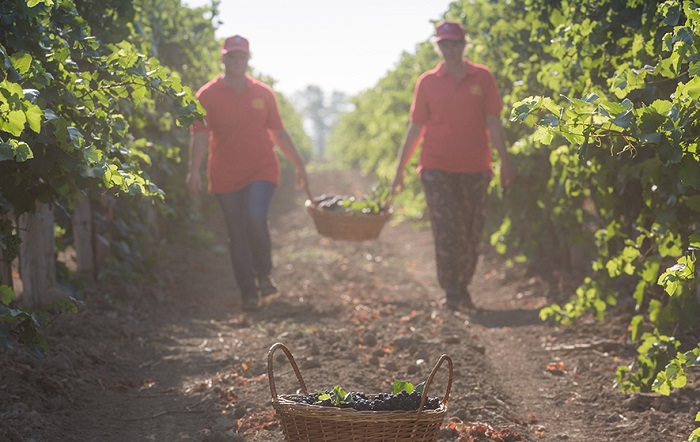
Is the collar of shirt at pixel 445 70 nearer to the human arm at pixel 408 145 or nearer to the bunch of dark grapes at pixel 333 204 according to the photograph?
the human arm at pixel 408 145

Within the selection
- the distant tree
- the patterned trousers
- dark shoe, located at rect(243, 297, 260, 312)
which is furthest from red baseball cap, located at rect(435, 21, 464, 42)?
the distant tree

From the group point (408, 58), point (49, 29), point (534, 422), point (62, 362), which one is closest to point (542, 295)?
point (534, 422)

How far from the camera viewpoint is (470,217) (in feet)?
26.7

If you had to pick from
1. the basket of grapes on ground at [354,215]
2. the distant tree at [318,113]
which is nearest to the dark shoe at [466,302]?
the basket of grapes on ground at [354,215]

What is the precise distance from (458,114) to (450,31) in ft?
2.33

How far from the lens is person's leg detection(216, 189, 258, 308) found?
26.2 feet

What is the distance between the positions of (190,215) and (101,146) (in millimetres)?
6944

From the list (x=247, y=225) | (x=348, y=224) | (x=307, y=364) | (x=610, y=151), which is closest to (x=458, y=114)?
(x=348, y=224)

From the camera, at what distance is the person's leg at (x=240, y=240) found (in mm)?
7992

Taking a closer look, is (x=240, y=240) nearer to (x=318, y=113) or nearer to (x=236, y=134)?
(x=236, y=134)

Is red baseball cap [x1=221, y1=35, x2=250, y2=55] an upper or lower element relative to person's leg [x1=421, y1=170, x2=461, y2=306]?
upper

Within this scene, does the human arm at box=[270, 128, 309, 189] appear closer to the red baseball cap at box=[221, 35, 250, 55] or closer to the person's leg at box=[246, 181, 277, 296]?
the person's leg at box=[246, 181, 277, 296]

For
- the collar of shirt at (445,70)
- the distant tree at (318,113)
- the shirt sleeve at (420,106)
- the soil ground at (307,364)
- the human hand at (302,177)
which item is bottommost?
the soil ground at (307,364)

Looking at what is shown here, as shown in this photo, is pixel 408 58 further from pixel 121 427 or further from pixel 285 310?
pixel 121 427
